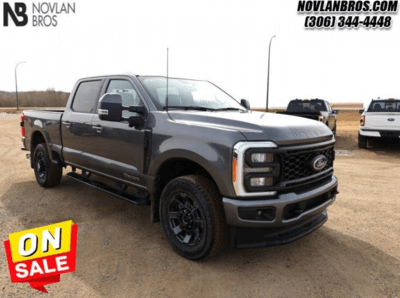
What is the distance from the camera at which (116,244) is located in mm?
3941

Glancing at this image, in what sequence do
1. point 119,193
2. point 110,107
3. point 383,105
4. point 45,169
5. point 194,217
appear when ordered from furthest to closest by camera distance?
point 383,105, point 45,169, point 119,193, point 110,107, point 194,217

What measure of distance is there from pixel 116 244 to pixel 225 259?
1.29 meters

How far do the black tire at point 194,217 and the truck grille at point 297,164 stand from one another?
69 centimetres

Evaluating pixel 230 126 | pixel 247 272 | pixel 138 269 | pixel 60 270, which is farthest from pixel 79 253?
pixel 230 126

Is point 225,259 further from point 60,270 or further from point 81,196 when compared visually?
point 81,196

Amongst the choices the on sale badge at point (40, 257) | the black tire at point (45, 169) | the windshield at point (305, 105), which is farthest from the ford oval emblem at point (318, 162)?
the windshield at point (305, 105)

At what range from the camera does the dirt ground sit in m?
3.06

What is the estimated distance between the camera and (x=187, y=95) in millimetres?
4434

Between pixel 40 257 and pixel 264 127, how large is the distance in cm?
247

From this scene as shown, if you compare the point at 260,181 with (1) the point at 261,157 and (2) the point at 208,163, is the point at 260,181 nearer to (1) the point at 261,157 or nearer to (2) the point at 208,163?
(1) the point at 261,157

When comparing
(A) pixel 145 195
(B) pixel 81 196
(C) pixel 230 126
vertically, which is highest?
(C) pixel 230 126

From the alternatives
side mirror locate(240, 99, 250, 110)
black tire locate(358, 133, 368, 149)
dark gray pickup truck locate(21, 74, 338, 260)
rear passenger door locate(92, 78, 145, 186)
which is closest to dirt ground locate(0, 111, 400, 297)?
dark gray pickup truck locate(21, 74, 338, 260)

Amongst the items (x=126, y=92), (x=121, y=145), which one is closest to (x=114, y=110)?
(x=121, y=145)

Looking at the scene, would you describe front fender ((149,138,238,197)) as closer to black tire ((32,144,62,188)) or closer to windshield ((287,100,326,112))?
black tire ((32,144,62,188))
